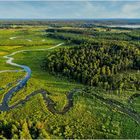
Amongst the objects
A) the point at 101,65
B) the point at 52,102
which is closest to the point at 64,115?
the point at 52,102

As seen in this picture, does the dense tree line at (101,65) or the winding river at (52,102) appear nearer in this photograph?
the winding river at (52,102)

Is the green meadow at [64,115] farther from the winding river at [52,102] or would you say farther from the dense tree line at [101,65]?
the dense tree line at [101,65]

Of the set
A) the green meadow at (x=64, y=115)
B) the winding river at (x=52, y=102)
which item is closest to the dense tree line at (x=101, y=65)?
the green meadow at (x=64, y=115)

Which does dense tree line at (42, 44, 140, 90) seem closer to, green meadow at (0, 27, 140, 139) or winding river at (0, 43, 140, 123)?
green meadow at (0, 27, 140, 139)

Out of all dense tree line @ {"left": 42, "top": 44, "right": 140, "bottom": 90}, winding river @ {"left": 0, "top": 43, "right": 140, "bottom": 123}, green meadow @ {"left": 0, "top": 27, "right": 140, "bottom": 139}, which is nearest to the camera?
green meadow @ {"left": 0, "top": 27, "right": 140, "bottom": 139}

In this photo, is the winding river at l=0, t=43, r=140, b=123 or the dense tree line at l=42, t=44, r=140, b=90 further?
the dense tree line at l=42, t=44, r=140, b=90

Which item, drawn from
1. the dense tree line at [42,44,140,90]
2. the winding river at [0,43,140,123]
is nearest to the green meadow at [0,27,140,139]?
the winding river at [0,43,140,123]

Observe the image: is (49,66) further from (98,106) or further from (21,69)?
(98,106)

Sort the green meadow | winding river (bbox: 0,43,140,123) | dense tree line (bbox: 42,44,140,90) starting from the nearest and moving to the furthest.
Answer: the green meadow, winding river (bbox: 0,43,140,123), dense tree line (bbox: 42,44,140,90)

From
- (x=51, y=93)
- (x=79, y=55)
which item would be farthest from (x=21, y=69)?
(x=51, y=93)

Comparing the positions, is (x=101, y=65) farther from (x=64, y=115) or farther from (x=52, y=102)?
(x=64, y=115)
